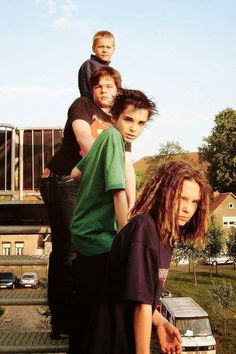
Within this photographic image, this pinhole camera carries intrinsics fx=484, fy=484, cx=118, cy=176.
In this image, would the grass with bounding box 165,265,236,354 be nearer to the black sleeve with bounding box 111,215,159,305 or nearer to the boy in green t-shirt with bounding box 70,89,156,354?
the boy in green t-shirt with bounding box 70,89,156,354

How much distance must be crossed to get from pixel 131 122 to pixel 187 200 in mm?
719

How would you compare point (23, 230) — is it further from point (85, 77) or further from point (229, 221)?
point (229, 221)

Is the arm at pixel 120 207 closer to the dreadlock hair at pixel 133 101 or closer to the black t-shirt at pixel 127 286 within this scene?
the black t-shirt at pixel 127 286

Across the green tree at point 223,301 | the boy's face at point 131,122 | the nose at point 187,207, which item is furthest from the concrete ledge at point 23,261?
the green tree at point 223,301

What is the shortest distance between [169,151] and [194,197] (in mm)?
56914

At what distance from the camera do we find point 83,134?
3146 mm

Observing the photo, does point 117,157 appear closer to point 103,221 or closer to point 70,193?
point 103,221

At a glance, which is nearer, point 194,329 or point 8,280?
point 194,329

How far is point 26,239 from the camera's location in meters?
41.4

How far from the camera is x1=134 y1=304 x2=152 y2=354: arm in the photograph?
1.93 meters

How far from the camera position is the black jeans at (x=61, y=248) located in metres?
3.30

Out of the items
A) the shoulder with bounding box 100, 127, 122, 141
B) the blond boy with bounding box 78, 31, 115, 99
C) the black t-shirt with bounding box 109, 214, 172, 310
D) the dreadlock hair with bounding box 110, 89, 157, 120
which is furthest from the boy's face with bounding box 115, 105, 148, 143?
the blond boy with bounding box 78, 31, 115, 99

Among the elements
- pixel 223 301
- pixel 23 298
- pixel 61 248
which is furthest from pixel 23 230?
pixel 223 301

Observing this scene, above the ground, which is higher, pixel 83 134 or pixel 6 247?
pixel 83 134
